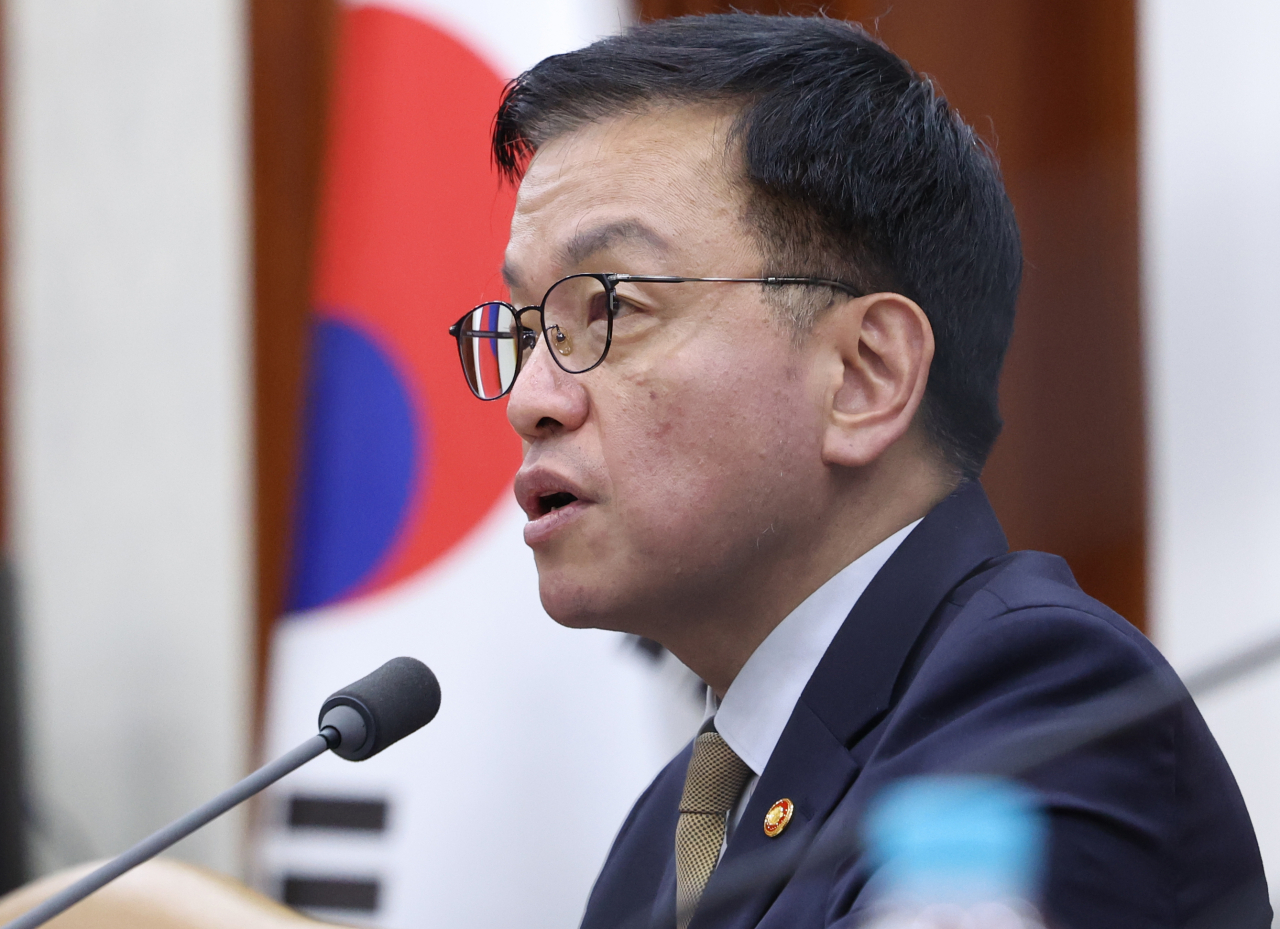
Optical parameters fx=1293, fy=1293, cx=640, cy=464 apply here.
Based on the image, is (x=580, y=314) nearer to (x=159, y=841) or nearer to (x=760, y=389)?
(x=760, y=389)

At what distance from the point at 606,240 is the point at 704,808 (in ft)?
1.50

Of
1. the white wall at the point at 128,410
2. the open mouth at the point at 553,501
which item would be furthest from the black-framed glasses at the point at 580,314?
the white wall at the point at 128,410

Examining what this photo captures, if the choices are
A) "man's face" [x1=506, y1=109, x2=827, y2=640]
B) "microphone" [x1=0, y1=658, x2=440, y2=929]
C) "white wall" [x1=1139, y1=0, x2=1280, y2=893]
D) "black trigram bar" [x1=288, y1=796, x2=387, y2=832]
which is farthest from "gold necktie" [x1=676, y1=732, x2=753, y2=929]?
"black trigram bar" [x1=288, y1=796, x2=387, y2=832]

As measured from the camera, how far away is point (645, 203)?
102 centimetres

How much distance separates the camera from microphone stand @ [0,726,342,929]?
727mm

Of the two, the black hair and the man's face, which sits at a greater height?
the black hair

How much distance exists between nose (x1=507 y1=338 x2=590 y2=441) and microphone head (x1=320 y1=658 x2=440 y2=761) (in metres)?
0.22

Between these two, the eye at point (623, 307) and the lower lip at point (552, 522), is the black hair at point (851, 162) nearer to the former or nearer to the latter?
the eye at point (623, 307)

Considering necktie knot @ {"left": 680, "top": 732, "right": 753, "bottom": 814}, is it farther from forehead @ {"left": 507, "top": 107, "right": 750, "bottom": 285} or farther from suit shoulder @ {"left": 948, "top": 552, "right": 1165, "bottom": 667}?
forehead @ {"left": 507, "top": 107, "right": 750, "bottom": 285}

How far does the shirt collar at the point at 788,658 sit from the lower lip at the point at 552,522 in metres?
0.19

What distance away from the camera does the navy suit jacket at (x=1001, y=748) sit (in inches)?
28.3

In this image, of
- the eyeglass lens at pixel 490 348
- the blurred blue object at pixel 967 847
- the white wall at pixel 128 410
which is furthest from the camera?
the white wall at pixel 128 410

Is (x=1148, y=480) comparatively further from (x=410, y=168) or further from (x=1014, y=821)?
(x=410, y=168)

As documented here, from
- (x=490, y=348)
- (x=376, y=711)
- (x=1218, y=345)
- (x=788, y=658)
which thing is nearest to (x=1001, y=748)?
(x=788, y=658)
